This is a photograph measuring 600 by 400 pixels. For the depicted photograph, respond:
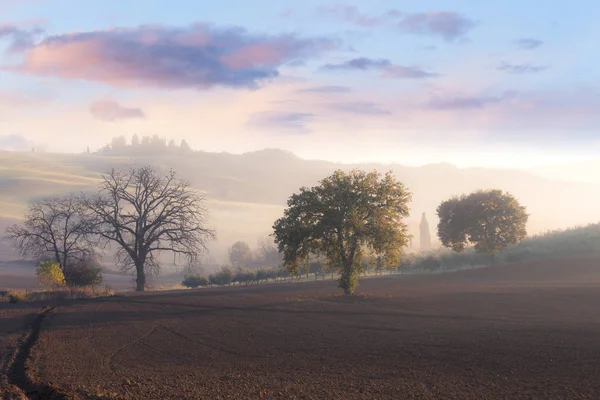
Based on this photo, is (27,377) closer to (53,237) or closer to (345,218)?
(345,218)

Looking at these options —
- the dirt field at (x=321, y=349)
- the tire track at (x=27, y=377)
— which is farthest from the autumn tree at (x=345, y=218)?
the tire track at (x=27, y=377)

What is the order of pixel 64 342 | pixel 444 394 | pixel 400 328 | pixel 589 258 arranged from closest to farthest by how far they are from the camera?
pixel 444 394 < pixel 64 342 < pixel 400 328 < pixel 589 258

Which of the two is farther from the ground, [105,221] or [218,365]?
[105,221]

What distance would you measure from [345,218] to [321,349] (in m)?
18.3

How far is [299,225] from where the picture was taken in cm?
3928

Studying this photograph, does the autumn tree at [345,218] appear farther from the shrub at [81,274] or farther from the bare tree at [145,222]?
the shrub at [81,274]

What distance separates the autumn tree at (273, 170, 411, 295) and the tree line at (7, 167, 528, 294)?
77 millimetres

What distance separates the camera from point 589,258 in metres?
72.4

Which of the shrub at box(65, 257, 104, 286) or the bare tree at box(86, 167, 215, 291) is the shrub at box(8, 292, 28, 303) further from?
the bare tree at box(86, 167, 215, 291)

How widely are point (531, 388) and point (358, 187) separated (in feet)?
82.7

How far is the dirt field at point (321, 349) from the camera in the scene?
15172 mm

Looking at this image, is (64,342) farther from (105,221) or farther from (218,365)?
(105,221)

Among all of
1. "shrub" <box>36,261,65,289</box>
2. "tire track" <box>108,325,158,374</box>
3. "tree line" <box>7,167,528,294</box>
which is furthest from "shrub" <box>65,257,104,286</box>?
"tire track" <box>108,325,158,374</box>

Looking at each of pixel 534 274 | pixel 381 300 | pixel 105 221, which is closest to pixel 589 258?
pixel 534 274
